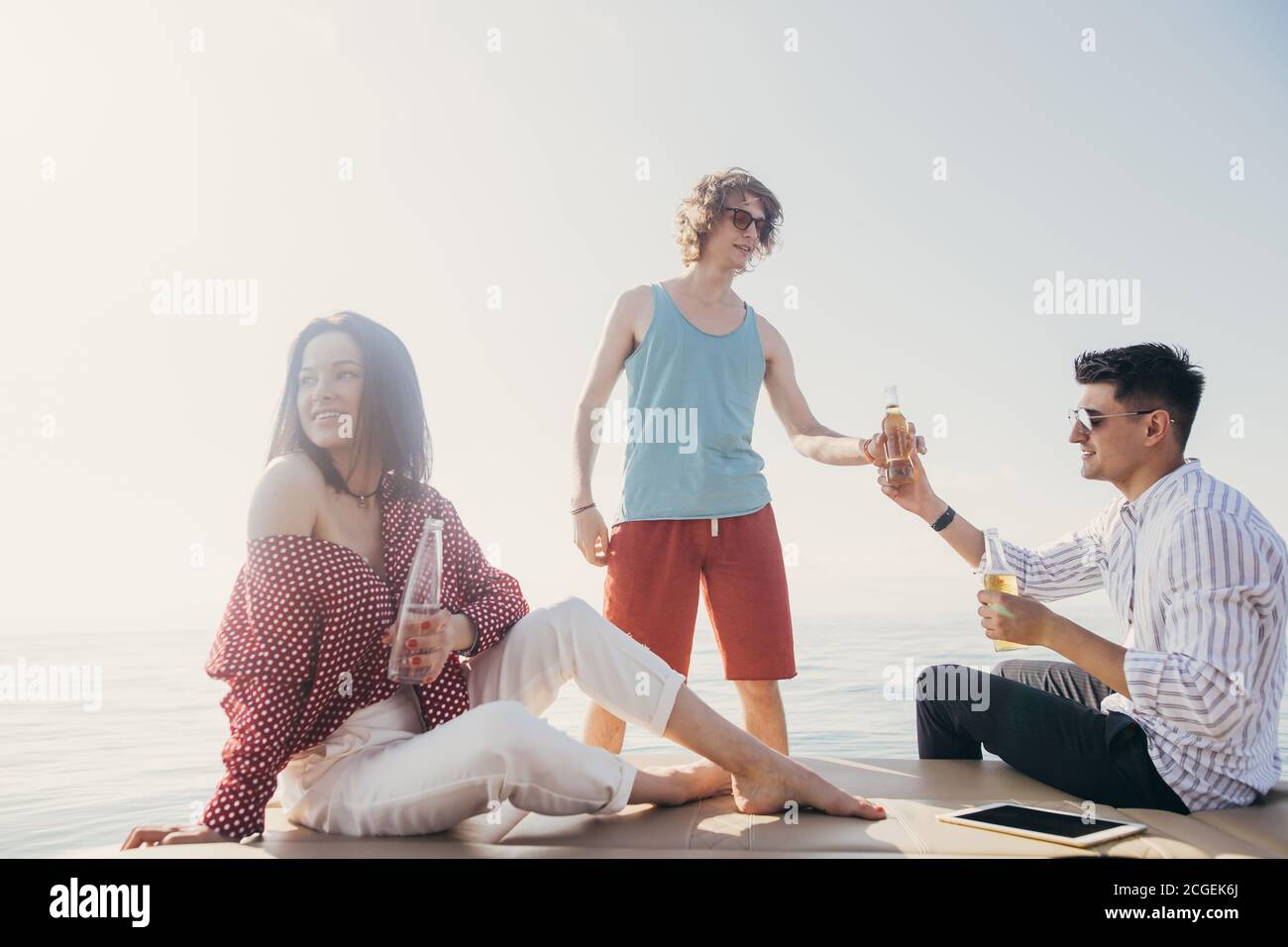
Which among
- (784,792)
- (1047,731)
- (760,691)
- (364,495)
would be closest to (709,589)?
(760,691)

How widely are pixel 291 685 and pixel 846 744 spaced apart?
4432mm

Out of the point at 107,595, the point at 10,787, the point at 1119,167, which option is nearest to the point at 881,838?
the point at 10,787

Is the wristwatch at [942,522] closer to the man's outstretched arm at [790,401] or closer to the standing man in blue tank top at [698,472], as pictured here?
the standing man in blue tank top at [698,472]

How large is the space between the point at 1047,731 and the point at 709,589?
1.15 metres

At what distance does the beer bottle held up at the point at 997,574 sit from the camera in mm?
2508

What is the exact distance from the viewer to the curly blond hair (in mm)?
3449

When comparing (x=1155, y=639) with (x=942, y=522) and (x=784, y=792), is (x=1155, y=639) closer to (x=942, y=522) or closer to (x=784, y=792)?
(x=942, y=522)

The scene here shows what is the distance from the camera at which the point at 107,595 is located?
20.2 metres

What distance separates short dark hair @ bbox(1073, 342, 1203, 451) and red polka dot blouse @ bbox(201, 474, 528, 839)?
6.08 ft

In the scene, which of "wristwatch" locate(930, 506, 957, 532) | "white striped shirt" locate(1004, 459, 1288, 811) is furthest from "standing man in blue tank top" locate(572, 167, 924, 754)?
"white striped shirt" locate(1004, 459, 1288, 811)

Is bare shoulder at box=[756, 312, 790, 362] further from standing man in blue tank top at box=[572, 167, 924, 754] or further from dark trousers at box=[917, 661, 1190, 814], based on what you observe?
dark trousers at box=[917, 661, 1190, 814]

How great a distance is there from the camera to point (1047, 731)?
8.28 ft

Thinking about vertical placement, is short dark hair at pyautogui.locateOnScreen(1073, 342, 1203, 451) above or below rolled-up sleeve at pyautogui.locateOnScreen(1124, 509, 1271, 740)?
above
